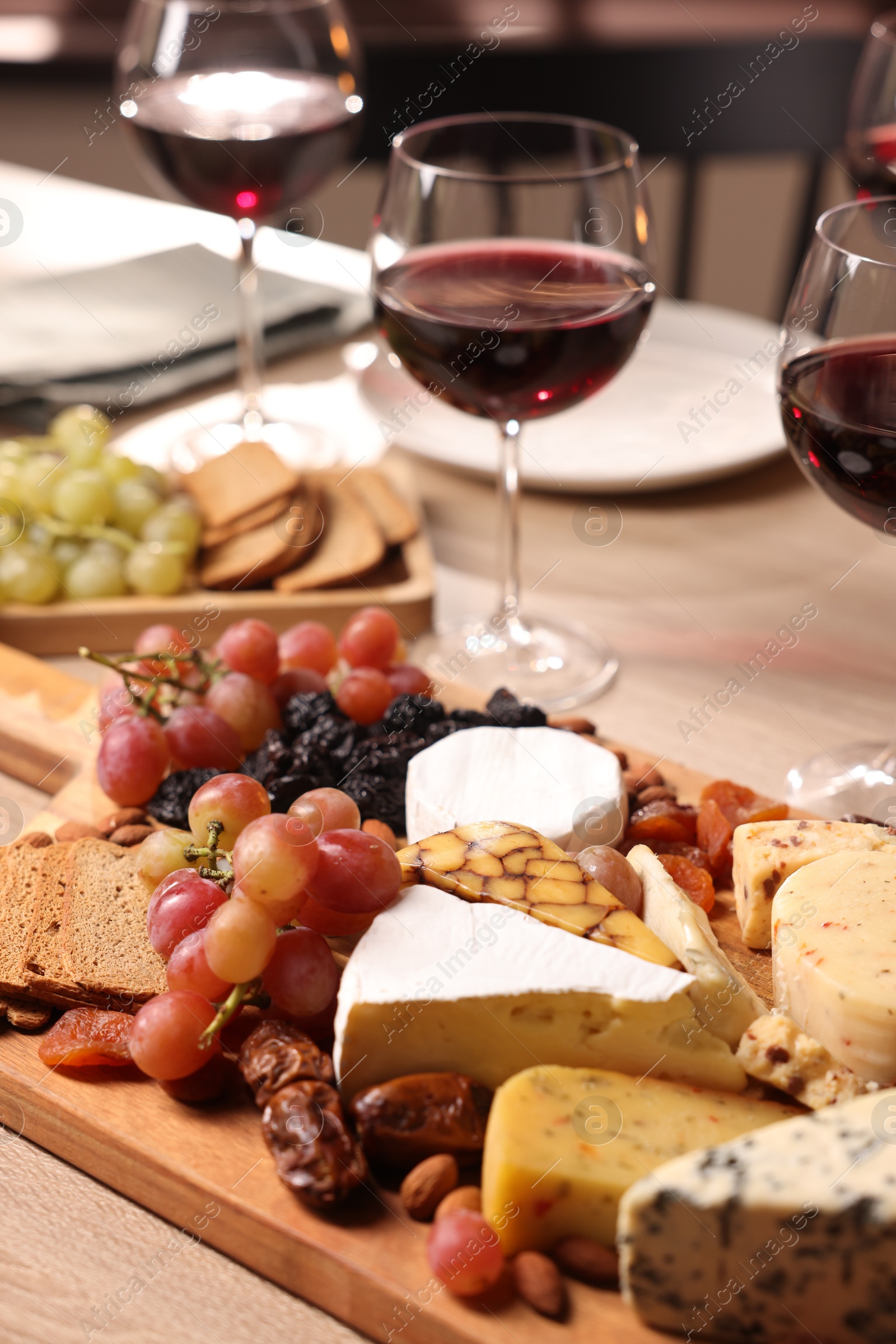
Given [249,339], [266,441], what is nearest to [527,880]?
[266,441]

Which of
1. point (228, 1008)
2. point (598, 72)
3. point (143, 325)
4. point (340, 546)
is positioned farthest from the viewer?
point (598, 72)

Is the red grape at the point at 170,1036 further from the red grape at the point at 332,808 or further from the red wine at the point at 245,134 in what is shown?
the red wine at the point at 245,134

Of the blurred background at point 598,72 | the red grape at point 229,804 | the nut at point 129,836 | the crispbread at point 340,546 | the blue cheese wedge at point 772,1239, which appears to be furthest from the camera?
the blurred background at point 598,72

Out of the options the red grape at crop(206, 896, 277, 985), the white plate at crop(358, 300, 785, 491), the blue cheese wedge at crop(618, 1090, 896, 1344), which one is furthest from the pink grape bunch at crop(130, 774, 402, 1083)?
the white plate at crop(358, 300, 785, 491)

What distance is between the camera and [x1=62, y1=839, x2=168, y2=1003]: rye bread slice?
28.8 inches

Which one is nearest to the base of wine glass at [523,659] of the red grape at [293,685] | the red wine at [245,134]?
the red grape at [293,685]

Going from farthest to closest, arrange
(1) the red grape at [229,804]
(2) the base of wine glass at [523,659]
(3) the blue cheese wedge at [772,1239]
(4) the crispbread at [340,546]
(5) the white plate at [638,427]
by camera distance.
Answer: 1. (5) the white plate at [638,427]
2. (4) the crispbread at [340,546]
3. (2) the base of wine glass at [523,659]
4. (1) the red grape at [229,804]
5. (3) the blue cheese wedge at [772,1239]

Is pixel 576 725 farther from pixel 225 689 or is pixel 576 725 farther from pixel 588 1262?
pixel 588 1262

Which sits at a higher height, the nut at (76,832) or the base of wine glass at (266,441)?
the base of wine glass at (266,441)

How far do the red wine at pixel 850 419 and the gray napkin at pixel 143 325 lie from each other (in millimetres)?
900

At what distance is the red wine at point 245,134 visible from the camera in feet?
4.17

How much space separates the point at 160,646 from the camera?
105cm

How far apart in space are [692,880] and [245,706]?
364 millimetres

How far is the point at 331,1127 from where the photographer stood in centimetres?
63
